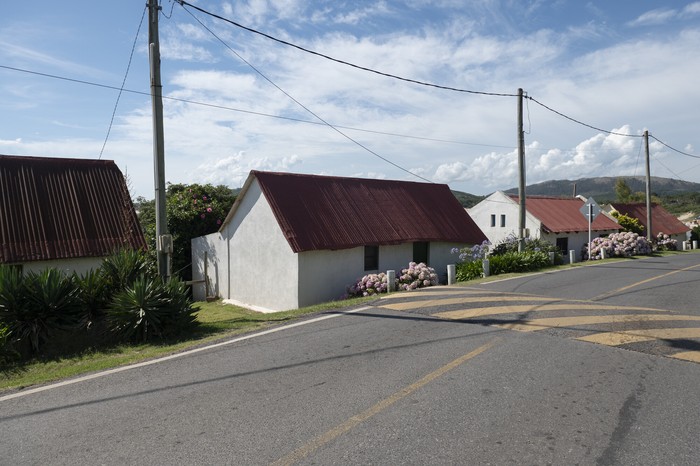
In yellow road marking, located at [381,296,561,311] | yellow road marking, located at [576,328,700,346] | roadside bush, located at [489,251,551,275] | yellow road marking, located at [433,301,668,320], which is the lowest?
yellow road marking, located at [576,328,700,346]

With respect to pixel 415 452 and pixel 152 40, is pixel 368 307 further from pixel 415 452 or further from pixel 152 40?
pixel 152 40

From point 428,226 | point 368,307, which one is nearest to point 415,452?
point 368,307

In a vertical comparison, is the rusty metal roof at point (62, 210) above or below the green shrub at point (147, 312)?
above

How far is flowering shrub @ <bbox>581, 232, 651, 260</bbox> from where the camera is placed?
28567 millimetres

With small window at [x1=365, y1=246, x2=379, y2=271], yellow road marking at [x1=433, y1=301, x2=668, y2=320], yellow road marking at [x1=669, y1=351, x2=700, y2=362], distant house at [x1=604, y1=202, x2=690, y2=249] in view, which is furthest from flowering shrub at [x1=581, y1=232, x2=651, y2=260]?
yellow road marking at [x1=669, y1=351, x2=700, y2=362]

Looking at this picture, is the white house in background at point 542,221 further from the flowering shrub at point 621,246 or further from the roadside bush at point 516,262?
the roadside bush at point 516,262

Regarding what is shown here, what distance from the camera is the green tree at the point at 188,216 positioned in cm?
2336

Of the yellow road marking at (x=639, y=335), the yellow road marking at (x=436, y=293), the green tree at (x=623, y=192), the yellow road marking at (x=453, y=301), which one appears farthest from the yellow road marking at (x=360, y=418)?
the green tree at (x=623, y=192)

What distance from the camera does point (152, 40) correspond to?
11297 millimetres

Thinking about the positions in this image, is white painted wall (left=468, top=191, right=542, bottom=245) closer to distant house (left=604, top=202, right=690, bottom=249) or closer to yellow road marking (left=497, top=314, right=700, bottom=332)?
distant house (left=604, top=202, right=690, bottom=249)

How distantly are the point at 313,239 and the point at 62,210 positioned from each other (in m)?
8.56

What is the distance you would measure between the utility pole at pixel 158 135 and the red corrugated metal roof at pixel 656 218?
40.6 metres

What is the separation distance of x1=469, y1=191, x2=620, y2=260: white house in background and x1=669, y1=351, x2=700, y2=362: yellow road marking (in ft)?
85.7

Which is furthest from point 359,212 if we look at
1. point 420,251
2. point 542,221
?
point 542,221
